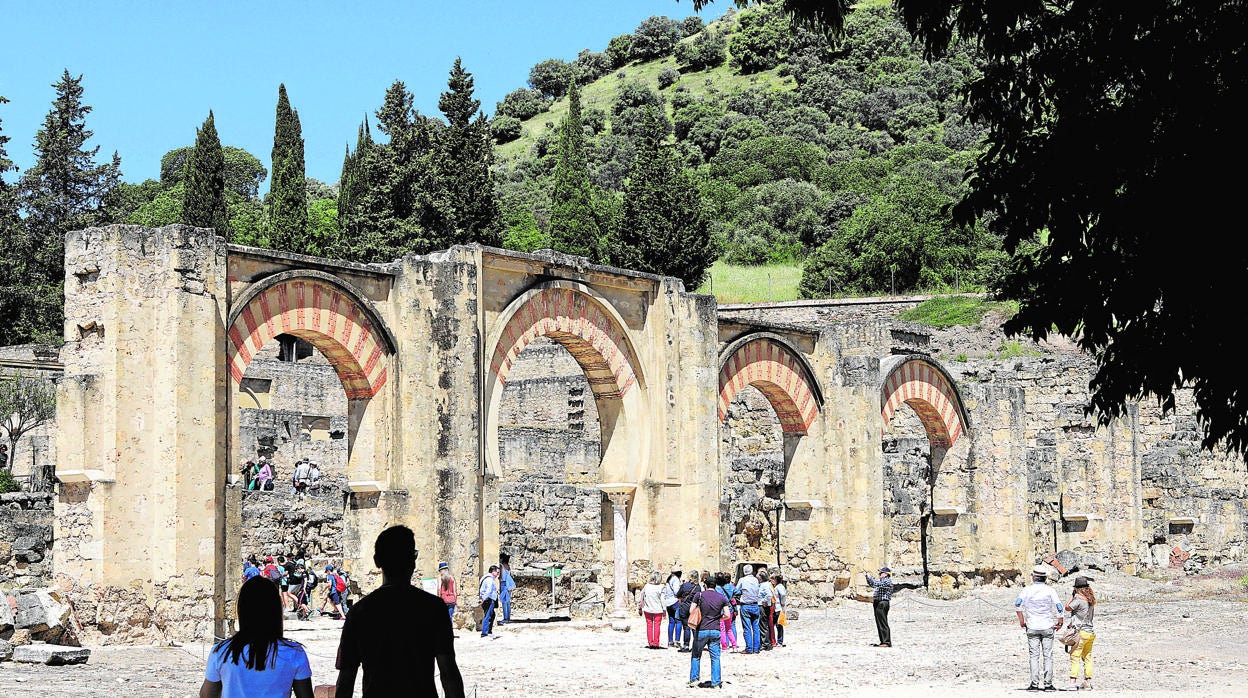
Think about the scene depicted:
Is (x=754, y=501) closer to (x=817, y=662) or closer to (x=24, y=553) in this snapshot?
(x=817, y=662)

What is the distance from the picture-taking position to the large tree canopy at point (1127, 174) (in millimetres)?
7227

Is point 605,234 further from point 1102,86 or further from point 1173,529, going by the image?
point 1102,86

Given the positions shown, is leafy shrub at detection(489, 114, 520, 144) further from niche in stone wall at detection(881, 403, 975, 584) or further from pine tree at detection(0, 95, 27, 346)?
niche in stone wall at detection(881, 403, 975, 584)

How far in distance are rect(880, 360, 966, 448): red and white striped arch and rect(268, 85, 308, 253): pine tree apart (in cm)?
→ 2595

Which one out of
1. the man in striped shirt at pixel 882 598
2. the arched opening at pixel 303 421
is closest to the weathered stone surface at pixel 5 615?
the arched opening at pixel 303 421

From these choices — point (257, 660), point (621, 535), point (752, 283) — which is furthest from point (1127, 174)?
point (752, 283)

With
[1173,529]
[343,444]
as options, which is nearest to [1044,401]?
[1173,529]

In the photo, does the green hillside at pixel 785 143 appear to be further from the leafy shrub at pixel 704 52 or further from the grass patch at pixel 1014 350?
the grass patch at pixel 1014 350

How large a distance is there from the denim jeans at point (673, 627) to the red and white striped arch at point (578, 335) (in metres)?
3.74

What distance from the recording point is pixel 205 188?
46188 millimetres

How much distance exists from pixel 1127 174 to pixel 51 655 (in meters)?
9.46

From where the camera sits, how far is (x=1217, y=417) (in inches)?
300

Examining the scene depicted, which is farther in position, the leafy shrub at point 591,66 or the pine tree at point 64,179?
the leafy shrub at point 591,66

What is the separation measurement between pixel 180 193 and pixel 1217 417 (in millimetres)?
58404
